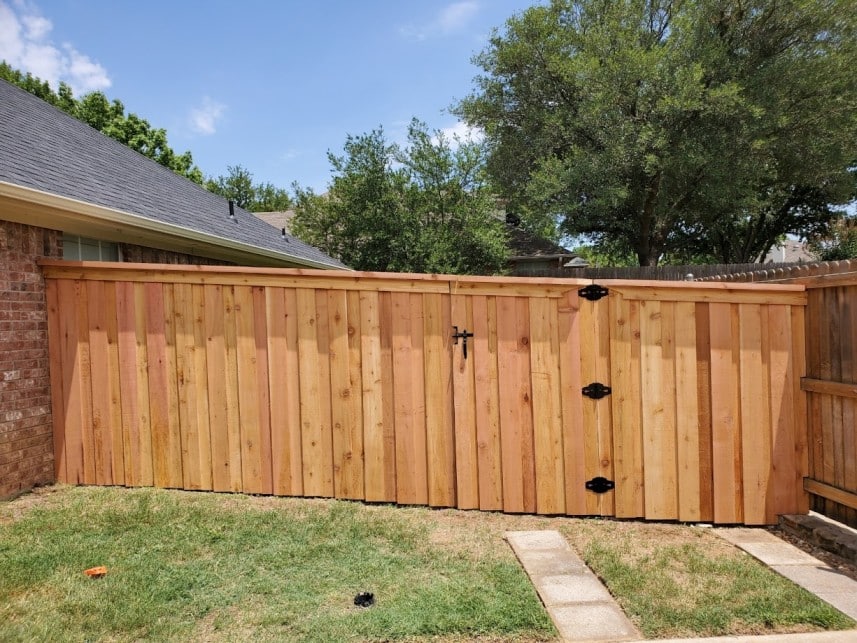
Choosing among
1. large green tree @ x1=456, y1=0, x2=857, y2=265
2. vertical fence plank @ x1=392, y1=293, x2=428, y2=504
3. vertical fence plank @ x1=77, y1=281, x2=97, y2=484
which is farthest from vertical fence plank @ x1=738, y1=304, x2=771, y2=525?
A: large green tree @ x1=456, y1=0, x2=857, y2=265

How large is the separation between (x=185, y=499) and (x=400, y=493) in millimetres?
1676

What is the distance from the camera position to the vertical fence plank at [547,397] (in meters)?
4.30

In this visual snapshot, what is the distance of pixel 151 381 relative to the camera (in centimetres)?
449

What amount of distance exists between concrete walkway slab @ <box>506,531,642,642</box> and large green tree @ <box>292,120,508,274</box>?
13.5 meters

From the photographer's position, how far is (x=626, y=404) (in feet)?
14.0

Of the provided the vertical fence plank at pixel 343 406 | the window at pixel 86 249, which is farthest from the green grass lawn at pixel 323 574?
the window at pixel 86 249

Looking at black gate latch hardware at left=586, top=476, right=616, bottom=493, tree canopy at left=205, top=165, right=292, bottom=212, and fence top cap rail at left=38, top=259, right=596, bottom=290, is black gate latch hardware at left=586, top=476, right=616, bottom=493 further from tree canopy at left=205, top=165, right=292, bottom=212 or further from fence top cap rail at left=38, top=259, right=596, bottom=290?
tree canopy at left=205, top=165, right=292, bottom=212

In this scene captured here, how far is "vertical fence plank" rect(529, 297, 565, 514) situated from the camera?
430cm

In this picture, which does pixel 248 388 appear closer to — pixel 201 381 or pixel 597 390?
pixel 201 381

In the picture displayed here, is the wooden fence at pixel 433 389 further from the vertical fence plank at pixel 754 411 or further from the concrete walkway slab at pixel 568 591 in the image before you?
the concrete walkway slab at pixel 568 591

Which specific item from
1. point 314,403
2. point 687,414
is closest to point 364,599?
point 314,403

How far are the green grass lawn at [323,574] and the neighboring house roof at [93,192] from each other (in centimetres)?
229

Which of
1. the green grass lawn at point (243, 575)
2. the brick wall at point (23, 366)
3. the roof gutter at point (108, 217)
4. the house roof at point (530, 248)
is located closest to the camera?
the green grass lawn at point (243, 575)

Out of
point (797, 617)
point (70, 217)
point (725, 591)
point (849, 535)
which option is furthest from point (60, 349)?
point (849, 535)
